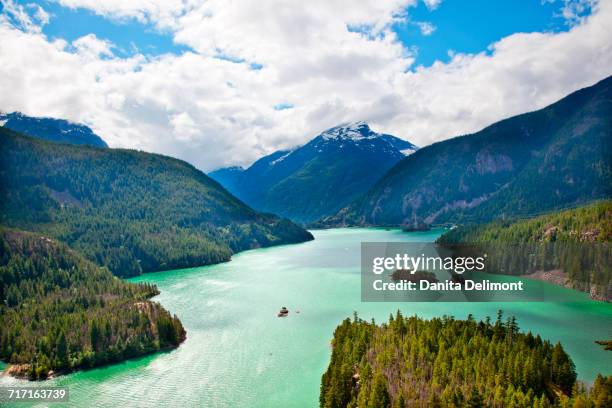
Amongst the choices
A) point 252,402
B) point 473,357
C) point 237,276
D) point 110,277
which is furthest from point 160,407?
point 237,276

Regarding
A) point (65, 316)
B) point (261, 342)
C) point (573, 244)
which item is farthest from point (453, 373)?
point (573, 244)

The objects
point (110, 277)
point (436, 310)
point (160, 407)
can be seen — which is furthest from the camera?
point (110, 277)

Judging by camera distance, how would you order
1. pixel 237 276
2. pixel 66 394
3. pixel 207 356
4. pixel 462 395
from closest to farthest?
1. pixel 462 395
2. pixel 66 394
3. pixel 207 356
4. pixel 237 276

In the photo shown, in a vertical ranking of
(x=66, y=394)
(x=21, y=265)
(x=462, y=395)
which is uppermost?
(x=21, y=265)

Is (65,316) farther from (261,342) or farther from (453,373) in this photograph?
(453,373)

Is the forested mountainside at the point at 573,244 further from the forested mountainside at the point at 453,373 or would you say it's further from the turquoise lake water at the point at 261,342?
the forested mountainside at the point at 453,373

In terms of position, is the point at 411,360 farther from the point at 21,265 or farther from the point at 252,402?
the point at 21,265

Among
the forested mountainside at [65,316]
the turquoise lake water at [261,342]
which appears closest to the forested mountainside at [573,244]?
A: the turquoise lake water at [261,342]

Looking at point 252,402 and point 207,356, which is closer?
point 252,402
